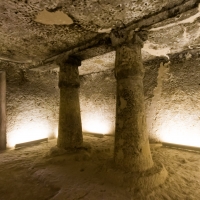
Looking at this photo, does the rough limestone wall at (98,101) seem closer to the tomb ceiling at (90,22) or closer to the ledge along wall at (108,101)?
the ledge along wall at (108,101)

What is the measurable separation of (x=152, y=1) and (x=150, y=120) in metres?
3.63

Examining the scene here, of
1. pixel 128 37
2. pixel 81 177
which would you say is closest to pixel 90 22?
pixel 128 37

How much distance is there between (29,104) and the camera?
545 centimetres

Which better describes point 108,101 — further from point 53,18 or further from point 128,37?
point 53,18

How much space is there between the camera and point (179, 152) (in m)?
4.03

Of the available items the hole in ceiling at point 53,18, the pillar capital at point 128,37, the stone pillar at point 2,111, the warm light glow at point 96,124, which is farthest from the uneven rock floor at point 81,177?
the hole in ceiling at point 53,18

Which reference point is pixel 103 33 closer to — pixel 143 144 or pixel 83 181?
pixel 143 144

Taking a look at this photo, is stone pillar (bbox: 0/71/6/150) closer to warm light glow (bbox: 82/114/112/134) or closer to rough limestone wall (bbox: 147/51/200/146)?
warm light glow (bbox: 82/114/112/134)

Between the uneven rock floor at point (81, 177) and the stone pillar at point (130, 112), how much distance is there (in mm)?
411

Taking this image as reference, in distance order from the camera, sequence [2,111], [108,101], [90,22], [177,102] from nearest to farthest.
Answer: [90,22], [177,102], [2,111], [108,101]

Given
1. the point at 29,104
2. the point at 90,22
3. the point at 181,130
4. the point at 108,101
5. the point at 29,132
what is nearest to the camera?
the point at 90,22

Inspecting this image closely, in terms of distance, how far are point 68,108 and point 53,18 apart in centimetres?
223

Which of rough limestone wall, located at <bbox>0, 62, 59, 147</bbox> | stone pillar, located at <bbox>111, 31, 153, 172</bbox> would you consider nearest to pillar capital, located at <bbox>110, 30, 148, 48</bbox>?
stone pillar, located at <bbox>111, 31, 153, 172</bbox>

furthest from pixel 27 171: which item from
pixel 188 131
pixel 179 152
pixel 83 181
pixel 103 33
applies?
pixel 188 131
